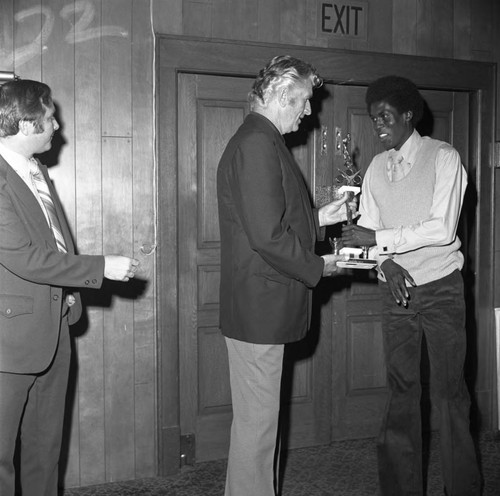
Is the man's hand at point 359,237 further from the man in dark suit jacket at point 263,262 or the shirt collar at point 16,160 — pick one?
the shirt collar at point 16,160

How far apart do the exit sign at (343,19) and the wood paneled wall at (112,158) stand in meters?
0.15

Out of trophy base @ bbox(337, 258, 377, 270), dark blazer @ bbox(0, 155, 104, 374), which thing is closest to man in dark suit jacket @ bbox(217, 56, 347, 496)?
trophy base @ bbox(337, 258, 377, 270)

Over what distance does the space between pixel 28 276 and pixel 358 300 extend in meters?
2.01

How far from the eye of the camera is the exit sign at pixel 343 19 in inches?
135

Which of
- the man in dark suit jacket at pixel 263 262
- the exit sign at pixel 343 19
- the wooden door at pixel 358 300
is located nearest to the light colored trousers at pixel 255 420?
the man in dark suit jacket at pixel 263 262

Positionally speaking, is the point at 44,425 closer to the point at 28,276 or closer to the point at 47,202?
the point at 28,276

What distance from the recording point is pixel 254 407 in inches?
93.2

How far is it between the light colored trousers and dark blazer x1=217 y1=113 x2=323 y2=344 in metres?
0.08

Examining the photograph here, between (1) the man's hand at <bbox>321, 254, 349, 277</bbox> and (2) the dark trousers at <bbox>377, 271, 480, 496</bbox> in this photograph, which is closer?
(1) the man's hand at <bbox>321, 254, 349, 277</bbox>

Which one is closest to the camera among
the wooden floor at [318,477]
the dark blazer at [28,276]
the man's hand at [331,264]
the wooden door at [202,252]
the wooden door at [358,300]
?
the dark blazer at [28,276]

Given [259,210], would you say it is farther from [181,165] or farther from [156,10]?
[156,10]

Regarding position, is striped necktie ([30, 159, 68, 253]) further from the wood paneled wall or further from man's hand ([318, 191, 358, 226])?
man's hand ([318, 191, 358, 226])

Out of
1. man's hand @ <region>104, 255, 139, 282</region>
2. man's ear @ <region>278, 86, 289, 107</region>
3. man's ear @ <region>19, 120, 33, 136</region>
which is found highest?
man's ear @ <region>278, 86, 289, 107</region>

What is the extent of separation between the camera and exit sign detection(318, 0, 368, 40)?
11.3ft
